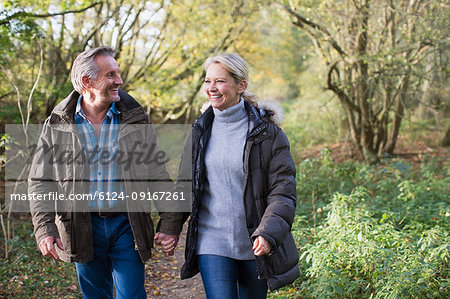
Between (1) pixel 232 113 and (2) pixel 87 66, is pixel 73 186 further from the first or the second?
(1) pixel 232 113

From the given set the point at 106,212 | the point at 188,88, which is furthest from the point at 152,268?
the point at 188,88

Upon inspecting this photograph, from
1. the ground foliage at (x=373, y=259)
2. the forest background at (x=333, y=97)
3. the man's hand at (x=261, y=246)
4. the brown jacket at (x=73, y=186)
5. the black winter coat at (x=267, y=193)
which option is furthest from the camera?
the forest background at (x=333, y=97)

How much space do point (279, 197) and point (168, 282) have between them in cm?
367

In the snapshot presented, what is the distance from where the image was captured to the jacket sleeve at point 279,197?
247cm

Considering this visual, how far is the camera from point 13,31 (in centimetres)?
580

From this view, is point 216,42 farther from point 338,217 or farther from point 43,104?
point 338,217

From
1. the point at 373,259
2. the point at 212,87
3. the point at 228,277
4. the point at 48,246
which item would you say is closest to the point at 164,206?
the point at 228,277

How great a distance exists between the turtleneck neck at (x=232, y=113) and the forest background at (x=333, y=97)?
0.48 m

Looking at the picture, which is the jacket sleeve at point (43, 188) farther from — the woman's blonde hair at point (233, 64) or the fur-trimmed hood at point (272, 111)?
the fur-trimmed hood at point (272, 111)

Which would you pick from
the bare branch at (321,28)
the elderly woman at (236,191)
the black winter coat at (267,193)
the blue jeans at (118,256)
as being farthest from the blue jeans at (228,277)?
the bare branch at (321,28)

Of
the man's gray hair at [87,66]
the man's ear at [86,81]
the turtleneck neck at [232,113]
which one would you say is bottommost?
the turtleneck neck at [232,113]

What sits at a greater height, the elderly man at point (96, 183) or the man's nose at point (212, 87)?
the man's nose at point (212, 87)

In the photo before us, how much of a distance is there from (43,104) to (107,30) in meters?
2.88

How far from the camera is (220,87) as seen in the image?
9.21 ft
